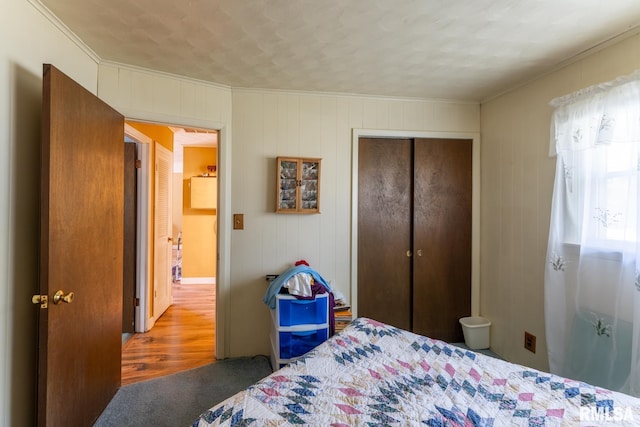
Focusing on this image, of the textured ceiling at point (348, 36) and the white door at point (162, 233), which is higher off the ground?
the textured ceiling at point (348, 36)

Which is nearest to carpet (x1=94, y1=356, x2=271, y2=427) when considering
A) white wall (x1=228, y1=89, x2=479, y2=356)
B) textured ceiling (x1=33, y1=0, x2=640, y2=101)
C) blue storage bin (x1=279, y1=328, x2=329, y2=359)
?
white wall (x1=228, y1=89, x2=479, y2=356)

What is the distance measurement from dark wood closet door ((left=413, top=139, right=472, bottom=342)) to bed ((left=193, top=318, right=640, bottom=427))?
152cm

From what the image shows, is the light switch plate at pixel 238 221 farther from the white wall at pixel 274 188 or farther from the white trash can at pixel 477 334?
the white trash can at pixel 477 334

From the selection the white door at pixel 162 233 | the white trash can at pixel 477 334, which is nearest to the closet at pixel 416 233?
the white trash can at pixel 477 334

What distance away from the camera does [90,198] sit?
1.85 meters

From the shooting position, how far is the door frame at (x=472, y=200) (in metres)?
2.93

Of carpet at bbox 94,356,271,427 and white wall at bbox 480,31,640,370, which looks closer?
carpet at bbox 94,356,271,427

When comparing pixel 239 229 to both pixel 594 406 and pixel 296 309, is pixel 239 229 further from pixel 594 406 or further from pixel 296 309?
pixel 594 406

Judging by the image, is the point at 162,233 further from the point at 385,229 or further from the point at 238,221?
the point at 385,229

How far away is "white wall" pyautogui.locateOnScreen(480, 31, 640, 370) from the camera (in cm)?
238

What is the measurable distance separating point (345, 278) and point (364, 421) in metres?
1.85

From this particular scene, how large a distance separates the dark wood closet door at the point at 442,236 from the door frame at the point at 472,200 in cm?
4

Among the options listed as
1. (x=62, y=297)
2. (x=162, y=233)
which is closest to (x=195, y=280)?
(x=162, y=233)

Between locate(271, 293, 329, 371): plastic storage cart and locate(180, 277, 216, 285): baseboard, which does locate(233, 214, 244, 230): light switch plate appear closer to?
locate(271, 293, 329, 371): plastic storage cart
